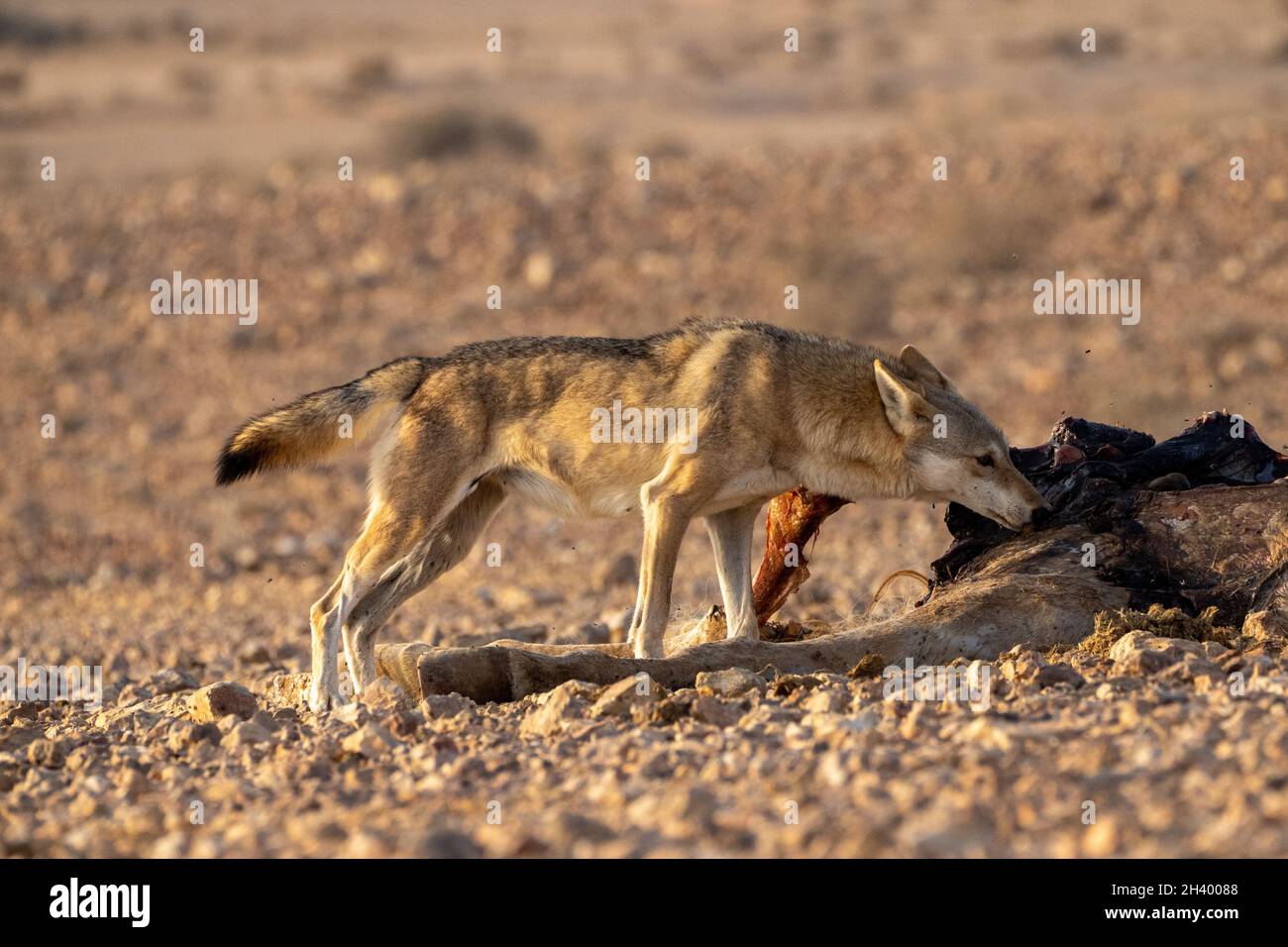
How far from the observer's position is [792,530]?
9578 millimetres

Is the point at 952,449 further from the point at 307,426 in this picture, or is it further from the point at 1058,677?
the point at 307,426

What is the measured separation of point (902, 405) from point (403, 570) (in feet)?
9.38

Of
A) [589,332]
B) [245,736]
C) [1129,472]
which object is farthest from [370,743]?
[589,332]

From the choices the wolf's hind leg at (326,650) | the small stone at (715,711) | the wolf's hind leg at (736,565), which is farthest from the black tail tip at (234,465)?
the small stone at (715,711)

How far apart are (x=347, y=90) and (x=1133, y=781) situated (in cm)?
3419

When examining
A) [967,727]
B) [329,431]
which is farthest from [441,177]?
[967,727]

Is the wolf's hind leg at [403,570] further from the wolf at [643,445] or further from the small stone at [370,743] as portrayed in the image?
the small stone at [370,743]

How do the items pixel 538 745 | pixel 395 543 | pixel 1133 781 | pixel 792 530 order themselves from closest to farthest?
pixel 1133 781 < pixel 538 745 < pixel 395 543 < pixel 792 530

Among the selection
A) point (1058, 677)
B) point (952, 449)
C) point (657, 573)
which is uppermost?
point (952, 449)

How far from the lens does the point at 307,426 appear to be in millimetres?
9234

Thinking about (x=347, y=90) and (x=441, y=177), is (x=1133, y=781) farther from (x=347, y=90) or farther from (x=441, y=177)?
(x=347, y=90)

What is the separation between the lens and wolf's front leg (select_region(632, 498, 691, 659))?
28.2 ft

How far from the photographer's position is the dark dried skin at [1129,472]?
851 cm

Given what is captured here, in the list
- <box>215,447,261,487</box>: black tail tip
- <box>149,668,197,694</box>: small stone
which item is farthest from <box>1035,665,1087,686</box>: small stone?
<box>149,668,197,694</box>: small stone
